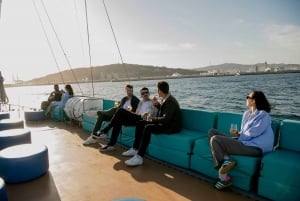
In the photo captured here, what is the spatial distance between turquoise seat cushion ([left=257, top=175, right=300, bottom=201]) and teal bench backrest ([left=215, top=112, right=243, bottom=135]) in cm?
95

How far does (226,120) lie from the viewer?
362cm

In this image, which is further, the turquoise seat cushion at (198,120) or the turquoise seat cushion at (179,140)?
the turquoise seat cushion at (198,120)

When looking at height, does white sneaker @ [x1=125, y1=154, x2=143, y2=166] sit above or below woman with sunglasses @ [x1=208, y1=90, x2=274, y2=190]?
below

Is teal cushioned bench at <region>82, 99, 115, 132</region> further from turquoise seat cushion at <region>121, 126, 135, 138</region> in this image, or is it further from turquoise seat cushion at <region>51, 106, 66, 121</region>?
turquoise seat cushion at <region>51, 106, 66, 121</region>

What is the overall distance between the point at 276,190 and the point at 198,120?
167cm

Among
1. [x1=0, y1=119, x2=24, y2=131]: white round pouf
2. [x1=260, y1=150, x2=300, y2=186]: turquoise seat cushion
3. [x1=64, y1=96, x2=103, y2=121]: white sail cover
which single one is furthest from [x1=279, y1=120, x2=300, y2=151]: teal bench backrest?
[x1=0, y1=119, x2=24, y2=131]: white round pouf

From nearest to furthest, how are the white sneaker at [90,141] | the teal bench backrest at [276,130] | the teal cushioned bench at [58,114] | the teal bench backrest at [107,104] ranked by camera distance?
the teal bench backrest at [276,130], the white sneaker at [90,141], the teal bench backrest at [107,104], the teal cushioned bench at [58,114]

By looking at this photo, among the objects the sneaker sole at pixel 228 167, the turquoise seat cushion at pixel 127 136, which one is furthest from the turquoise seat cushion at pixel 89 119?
the sneaker sole at pixel 228 167

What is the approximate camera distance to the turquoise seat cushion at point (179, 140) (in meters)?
3.46

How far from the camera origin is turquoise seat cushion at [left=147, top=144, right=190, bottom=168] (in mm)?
3496

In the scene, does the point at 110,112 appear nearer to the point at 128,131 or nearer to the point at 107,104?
the point at 128,131

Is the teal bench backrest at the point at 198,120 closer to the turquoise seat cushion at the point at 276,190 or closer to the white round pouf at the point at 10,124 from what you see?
the turquoise seat cushion at the point at 276,190

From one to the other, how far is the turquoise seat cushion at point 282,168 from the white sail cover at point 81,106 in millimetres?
4813

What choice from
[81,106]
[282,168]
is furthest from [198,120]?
[81,106]
